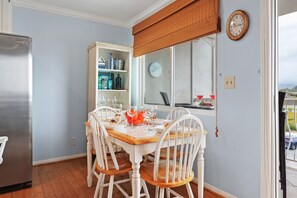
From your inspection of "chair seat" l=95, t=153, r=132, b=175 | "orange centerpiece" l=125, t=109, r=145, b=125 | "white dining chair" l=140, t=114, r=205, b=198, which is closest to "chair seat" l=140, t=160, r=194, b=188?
"white dining chair" l=140, t=114, r=205, b=198

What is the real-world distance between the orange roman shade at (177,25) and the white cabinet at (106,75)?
353 millimetres

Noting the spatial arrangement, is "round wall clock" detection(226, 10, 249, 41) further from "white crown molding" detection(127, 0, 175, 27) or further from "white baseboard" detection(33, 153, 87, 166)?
"white baseboard" detection(33, 153, 87, 166)

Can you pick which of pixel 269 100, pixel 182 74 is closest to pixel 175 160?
pixel 269 100

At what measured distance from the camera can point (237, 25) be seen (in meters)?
2.00

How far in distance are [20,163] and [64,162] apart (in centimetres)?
98

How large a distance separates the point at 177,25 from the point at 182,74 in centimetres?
88

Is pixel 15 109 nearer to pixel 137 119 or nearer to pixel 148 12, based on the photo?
pixel 137 119

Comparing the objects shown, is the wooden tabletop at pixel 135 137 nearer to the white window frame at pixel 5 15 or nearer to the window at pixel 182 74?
the window at pixel 182 74

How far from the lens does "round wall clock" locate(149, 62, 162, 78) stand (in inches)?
140

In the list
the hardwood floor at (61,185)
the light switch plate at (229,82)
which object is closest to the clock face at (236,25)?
the light switch plate at (229,82)

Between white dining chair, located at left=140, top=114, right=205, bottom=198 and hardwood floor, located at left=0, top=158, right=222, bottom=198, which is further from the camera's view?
hardwood floor, located at left=0, top=158, right=222, bottom=198

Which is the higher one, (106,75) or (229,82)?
(106,75)

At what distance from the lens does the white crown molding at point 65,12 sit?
292cm

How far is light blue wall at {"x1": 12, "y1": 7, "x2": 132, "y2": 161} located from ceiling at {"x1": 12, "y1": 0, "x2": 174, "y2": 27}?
94mm
